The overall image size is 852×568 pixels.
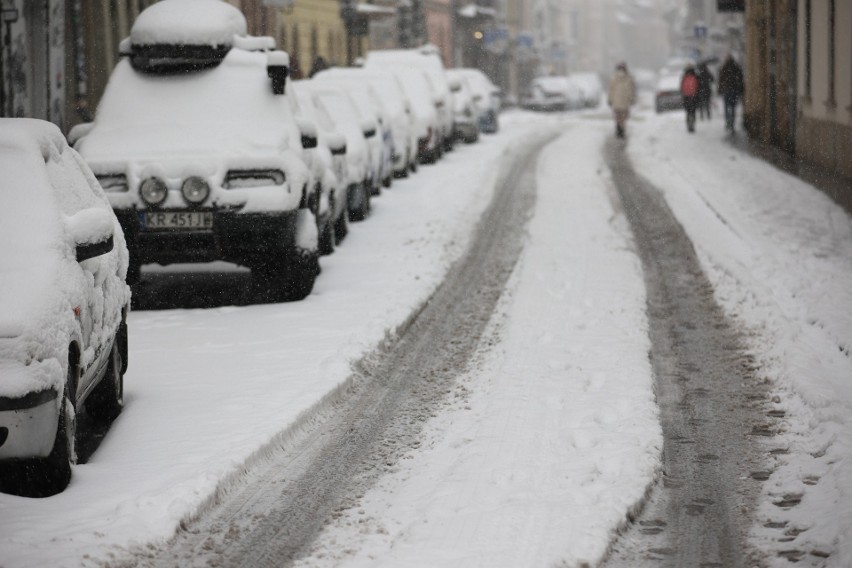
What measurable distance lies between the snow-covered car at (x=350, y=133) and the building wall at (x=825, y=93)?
671cm

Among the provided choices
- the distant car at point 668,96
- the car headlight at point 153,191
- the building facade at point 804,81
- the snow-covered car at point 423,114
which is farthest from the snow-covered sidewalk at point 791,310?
the distant car at point 668,96

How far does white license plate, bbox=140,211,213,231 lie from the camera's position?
37.0 ft

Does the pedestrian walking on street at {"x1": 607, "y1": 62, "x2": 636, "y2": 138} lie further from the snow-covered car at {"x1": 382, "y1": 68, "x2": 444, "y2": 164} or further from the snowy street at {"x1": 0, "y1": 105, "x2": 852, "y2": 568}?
the snowy street at {"x1": 0, "y1": 105, "x2": 852, "y2": 568}

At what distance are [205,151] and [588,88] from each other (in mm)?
58961

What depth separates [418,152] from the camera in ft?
90.4

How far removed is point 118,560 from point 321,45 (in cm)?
4300

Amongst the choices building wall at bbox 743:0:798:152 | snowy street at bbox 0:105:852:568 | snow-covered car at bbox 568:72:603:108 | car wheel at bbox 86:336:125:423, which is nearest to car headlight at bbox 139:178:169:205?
snowy street at bbox 0:105:852:568

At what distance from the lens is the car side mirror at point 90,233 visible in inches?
261

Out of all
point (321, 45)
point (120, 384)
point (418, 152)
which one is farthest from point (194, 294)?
point (321, 45)

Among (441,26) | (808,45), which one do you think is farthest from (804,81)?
(441,26)

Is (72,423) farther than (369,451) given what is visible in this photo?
No

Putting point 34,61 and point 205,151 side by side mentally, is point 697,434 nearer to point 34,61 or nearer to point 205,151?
point 205,151

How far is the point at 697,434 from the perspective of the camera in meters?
7.46

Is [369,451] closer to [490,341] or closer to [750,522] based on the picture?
[750,522]
